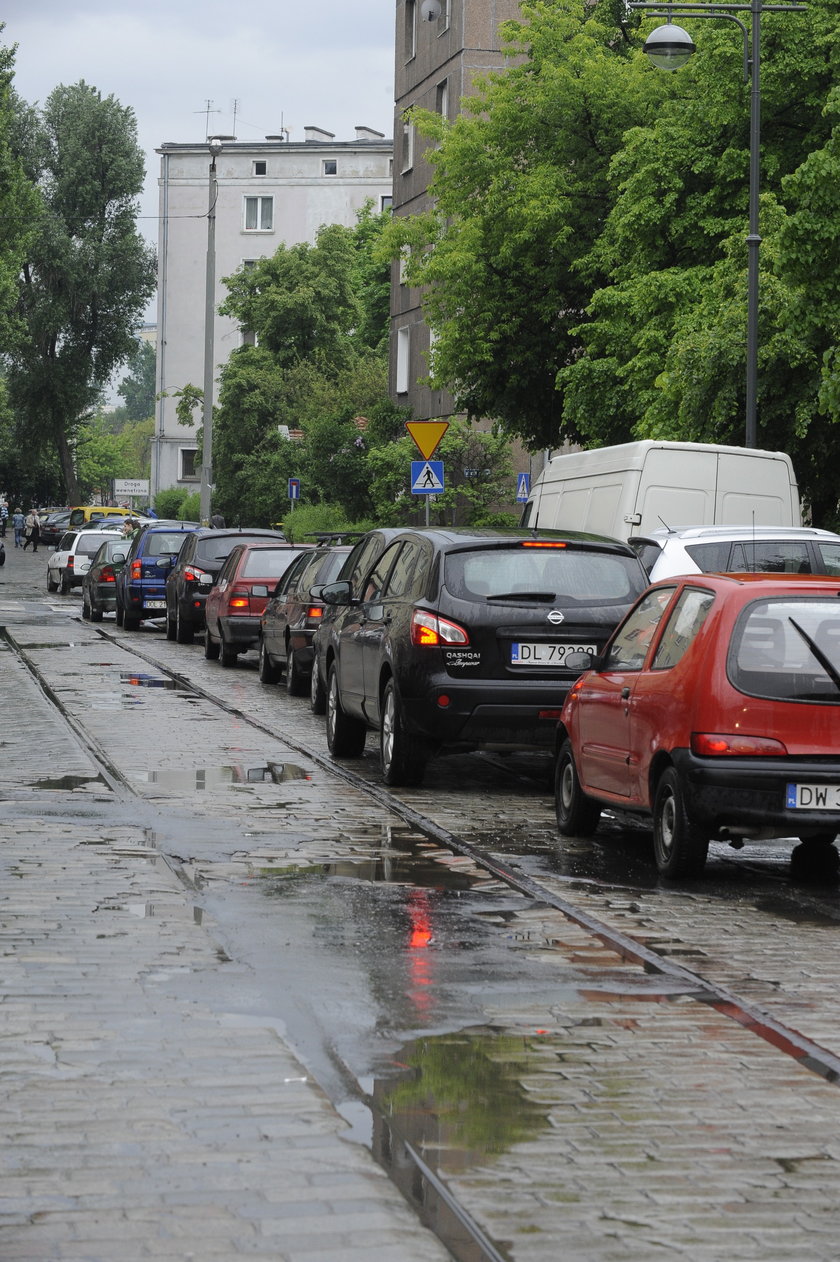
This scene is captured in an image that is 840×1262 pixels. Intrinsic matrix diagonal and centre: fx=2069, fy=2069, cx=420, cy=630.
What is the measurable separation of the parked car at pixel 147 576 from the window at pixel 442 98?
58.8ft

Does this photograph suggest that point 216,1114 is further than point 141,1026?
No

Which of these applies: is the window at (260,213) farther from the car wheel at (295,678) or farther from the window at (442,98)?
the car wheel at (295,678)

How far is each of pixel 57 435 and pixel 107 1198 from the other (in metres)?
89.3

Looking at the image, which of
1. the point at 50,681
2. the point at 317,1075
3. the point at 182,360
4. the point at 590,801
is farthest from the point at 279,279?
the point at 317,1075

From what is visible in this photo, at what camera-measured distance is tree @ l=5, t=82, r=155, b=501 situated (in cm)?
9012

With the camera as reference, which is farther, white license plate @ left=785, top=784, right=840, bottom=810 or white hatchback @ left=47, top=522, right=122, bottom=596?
white hatchback @ left=47, top=522, right=122, bottom=596

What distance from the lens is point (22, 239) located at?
63.6 meters

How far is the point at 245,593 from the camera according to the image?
1027 inches

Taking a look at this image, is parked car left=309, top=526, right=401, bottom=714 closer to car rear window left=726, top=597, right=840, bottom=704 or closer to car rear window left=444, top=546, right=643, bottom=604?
car rear window left=444, top=546, right=643, bottom=604

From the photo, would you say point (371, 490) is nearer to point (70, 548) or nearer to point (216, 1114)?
point (70, 548)

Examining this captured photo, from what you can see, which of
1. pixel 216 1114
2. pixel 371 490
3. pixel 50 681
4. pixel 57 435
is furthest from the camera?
pixel 57 435

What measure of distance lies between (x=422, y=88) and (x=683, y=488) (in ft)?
115

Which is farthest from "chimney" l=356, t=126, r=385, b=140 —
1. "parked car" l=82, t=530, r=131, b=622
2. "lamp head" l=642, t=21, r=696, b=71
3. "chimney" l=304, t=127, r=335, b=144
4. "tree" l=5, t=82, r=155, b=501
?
"lamp head" l=642, t=21, r=696, b=71

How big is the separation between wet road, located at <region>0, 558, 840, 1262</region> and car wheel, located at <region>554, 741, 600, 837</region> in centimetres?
14
